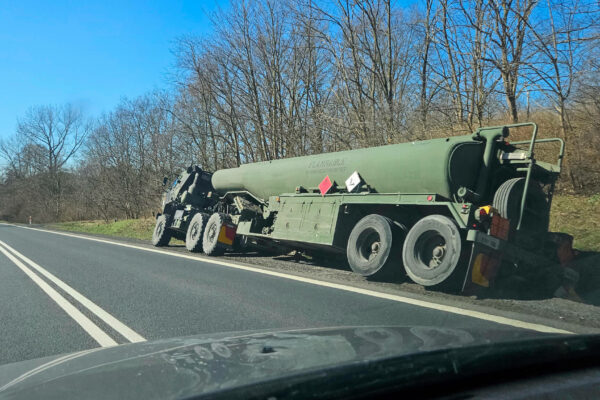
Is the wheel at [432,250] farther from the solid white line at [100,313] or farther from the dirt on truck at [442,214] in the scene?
the solid white line at [100,313]

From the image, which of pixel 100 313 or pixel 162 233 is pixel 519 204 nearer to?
pixel 100 313

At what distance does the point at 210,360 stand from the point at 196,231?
42.3 feet

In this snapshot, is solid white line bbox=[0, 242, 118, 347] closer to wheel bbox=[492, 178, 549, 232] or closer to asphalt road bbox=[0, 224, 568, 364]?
asphalt road bbox=[0, 224, 568, 364]

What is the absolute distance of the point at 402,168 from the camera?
867 cm

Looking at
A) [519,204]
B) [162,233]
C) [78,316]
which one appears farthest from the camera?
[162,233]

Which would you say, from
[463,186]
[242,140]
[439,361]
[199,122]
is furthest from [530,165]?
[199,122]

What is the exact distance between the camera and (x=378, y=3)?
1856 cm

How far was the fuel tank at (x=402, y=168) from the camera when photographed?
26.1 ft

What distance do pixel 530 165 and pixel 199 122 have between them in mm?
22977

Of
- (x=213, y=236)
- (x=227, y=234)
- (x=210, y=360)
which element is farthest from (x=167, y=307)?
(x=213, y=236)

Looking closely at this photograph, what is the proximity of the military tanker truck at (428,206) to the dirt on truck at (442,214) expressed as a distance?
0.06 ft

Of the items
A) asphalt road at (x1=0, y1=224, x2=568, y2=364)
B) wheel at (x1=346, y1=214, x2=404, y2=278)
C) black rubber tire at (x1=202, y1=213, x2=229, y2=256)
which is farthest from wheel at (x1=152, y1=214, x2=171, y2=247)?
wheel at (x1=346, y1=214, x2=404, y2=278)

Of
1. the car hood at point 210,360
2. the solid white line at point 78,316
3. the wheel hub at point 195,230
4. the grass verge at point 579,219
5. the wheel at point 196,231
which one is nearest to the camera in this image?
the car hood at point 210,360

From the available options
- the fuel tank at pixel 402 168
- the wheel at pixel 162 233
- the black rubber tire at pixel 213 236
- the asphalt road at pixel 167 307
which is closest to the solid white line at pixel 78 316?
the asphalt road at pixel 167 307
